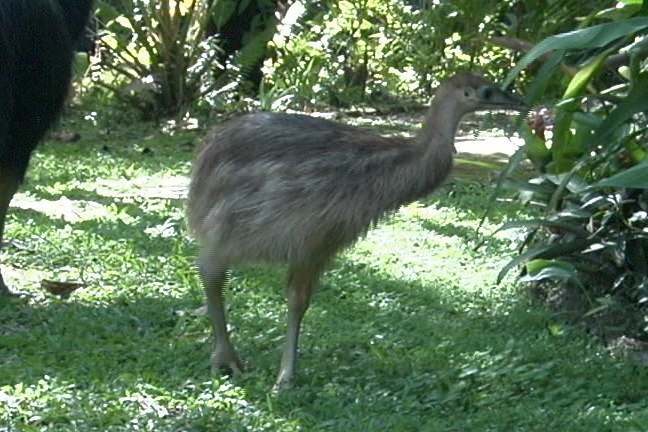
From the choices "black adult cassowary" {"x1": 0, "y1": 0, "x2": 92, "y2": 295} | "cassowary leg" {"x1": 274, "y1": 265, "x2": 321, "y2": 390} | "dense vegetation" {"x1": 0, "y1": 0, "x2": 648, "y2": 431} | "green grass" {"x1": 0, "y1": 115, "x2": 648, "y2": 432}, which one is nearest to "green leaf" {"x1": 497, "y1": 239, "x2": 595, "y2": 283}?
"dense vegetation" {"x1": 0, "y1": 0, "x2": 648, "y2": 431}

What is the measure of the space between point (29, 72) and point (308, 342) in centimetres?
158

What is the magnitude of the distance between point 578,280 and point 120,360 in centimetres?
173

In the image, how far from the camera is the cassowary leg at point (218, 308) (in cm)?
499

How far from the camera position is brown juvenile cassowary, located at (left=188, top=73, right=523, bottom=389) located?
468 cm

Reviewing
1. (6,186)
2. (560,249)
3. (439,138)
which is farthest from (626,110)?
(6,186)

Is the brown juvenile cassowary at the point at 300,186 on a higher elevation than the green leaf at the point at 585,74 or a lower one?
lower

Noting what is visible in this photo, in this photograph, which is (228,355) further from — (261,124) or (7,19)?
(7,19)

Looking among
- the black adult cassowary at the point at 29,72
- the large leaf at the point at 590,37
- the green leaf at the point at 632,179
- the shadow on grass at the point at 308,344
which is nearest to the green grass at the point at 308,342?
Answer: the shadow on grass at the point at 308,344

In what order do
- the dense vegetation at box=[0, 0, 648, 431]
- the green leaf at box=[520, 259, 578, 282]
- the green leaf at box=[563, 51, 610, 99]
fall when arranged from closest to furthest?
1. the green leaf at box=[563, 51, 610, 99]
2. the dense vegetation at box=[0, 0, 648, 431]
3. the green leaf at box=[520, 259, 578, 282]

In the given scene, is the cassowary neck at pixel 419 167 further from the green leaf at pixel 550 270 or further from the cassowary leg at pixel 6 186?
the cassowary leg at pixel 6 186

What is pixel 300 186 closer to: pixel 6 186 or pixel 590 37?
pixel 590 37

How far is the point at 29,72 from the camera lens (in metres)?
5.77

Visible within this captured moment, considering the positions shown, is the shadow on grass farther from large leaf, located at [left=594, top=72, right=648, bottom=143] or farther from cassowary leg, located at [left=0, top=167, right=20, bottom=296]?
large leaf, located at [left=594, top=72, right=648, bottom=143]

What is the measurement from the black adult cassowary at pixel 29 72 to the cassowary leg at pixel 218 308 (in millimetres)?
1080
